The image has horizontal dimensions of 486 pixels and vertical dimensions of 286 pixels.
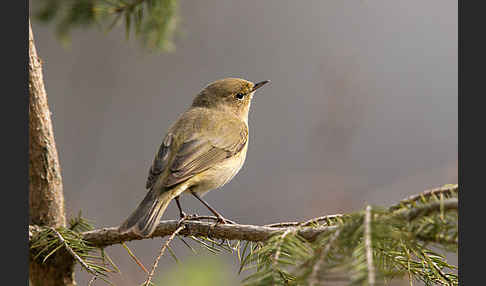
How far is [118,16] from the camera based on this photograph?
7.88 ft

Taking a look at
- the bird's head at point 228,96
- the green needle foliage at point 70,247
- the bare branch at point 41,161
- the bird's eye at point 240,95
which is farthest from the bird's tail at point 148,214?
the bird's eye at point 240,95

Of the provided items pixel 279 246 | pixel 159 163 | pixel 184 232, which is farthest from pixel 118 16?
pixel 279 246

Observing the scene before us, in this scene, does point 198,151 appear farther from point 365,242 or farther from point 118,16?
point 365,242

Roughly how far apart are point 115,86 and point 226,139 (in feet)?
9.03

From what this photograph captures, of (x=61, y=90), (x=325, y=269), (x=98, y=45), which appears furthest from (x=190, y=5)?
(x=325, y=269)

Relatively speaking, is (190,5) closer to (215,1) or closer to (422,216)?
(215,1)

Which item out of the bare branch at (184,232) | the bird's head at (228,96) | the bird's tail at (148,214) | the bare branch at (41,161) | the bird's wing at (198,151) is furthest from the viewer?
the bird's head at (228,96)

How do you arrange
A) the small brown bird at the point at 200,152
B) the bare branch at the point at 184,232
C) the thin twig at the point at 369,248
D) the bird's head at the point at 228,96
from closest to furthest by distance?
1. the thin twig at the point at 369,248
2. the bare branch at the point at 184,232
3. the small brown bird at the point at 200,152
4. the bird's head at the point at 228,96

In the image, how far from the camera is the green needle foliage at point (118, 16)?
2395 millimetres

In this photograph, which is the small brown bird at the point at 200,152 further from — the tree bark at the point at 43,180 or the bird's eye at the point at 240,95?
the tree bark at the point at 43,180

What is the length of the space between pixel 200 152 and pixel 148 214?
0.71 m

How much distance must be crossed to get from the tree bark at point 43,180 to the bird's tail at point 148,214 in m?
0.36

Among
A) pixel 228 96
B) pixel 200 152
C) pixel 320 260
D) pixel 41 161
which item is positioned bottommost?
pixel 320 260

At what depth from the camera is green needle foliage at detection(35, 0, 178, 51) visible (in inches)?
94.3
